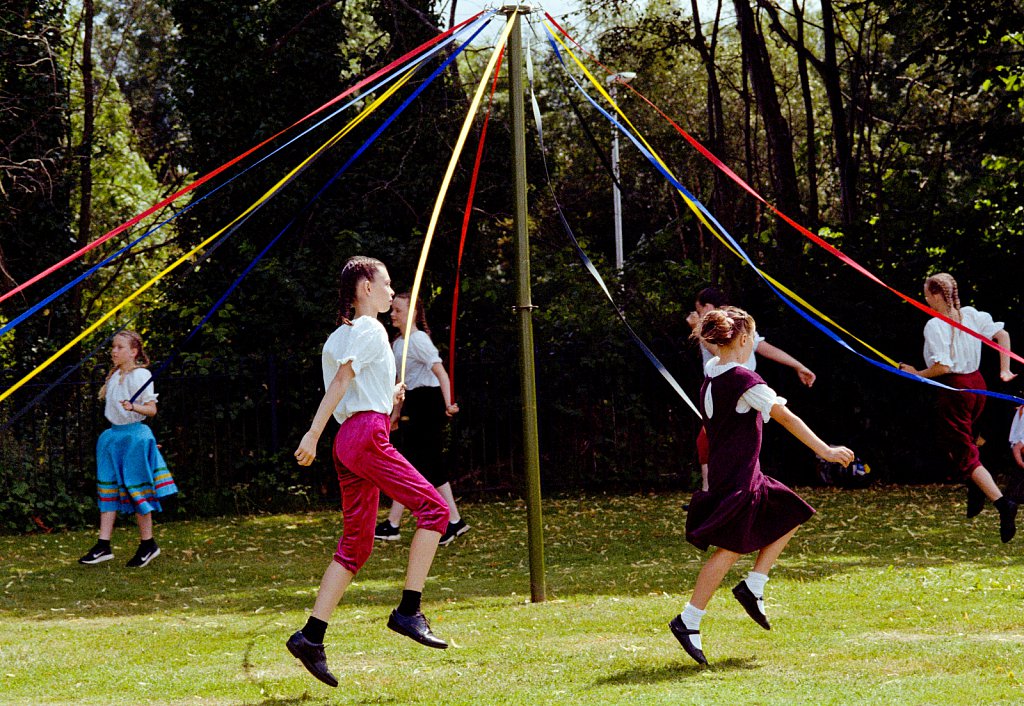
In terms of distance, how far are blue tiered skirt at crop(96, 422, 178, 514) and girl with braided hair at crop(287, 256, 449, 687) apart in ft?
12.8

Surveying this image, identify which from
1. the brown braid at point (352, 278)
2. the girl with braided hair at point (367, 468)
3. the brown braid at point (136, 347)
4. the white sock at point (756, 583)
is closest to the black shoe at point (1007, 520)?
the white sock at point (756, 583)

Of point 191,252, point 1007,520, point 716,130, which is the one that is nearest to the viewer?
point 191,252

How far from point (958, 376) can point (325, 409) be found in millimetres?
4977

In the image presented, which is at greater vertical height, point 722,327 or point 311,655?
point 722,327

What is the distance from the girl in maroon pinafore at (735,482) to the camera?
4.87m

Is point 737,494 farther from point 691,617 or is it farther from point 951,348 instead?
point 951,348

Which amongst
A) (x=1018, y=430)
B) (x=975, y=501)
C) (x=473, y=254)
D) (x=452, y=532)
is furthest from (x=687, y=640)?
(x=473, y=254)

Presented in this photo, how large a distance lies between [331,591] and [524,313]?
2.08m

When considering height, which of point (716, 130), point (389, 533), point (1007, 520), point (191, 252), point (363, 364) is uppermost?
point (716, 130)

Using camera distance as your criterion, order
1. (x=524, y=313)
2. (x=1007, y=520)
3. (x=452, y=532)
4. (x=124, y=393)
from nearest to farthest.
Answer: (x=524, y=313) → (x=1007, y=520) → (x=124, y=393) → (x=452, y=532)

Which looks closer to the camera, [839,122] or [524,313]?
[524,313]

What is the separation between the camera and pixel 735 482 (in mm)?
4914

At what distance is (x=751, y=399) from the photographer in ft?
16.0

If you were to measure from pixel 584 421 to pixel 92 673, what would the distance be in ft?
26.9
